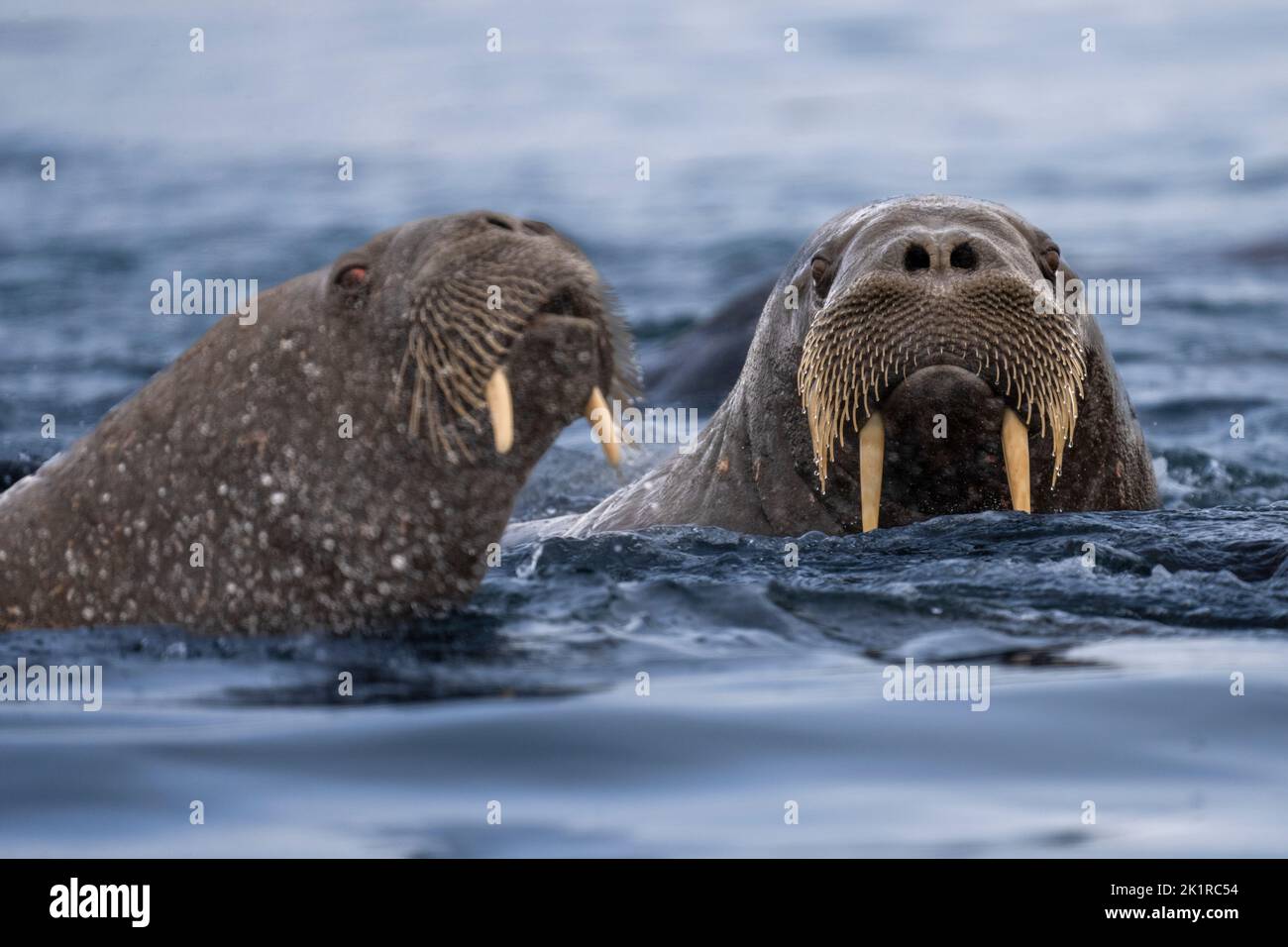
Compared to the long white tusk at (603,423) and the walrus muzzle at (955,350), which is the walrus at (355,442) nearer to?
the long white tusk at (603,423)

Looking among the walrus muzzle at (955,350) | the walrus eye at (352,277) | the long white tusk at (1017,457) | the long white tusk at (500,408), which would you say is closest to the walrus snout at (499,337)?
the long white tusk at (500,408)

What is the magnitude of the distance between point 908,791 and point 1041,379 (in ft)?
7.23

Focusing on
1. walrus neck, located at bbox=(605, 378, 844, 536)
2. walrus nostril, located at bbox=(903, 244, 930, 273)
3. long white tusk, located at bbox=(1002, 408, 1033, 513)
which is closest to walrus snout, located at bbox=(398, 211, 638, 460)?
walrus nostril, located at bbox=(903, 244, 930, 273)

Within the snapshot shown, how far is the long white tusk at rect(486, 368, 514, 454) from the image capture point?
5352mm

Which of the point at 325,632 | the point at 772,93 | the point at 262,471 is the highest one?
the point at 772,93

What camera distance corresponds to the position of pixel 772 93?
36.0 metres

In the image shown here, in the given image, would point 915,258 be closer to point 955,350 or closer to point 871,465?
point 955,350

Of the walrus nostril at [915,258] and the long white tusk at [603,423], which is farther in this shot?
the walrus nostril at [915,258]

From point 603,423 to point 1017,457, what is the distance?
2.04m

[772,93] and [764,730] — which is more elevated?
[772,93]

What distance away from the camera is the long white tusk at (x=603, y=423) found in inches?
214

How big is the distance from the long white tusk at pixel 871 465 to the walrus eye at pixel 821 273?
2.08 feet

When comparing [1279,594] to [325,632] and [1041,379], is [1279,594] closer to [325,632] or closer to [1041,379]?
[1041,379]
